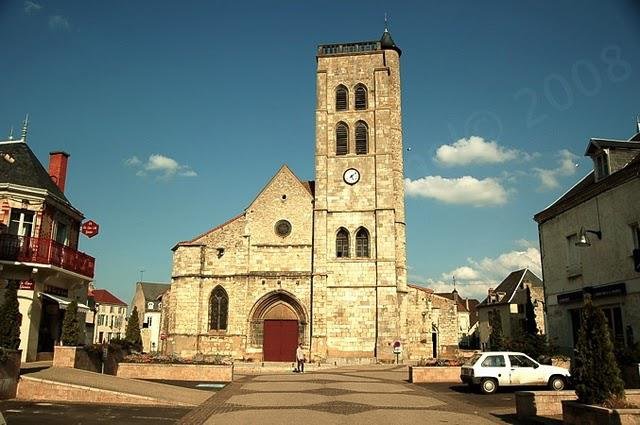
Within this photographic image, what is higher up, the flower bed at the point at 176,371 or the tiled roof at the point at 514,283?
the tiled roof at the point at 514,283

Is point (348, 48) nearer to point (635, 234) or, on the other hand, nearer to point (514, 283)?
point (635, 234)

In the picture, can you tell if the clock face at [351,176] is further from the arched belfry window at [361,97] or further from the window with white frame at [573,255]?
the window with white frame at [573,255]

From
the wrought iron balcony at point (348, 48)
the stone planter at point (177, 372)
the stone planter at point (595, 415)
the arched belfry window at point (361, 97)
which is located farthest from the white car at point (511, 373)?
the wrought iron balcony at point (348, 48)

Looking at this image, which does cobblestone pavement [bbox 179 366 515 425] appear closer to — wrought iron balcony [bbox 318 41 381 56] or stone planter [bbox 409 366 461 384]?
stone planter [bbox 409 366 461 384]

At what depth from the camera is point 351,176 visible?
3512 cm

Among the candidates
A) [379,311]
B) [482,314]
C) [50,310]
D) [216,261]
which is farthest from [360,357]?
[482,314]

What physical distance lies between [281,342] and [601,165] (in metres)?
21.4

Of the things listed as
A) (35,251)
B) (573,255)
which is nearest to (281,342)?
(35,251)

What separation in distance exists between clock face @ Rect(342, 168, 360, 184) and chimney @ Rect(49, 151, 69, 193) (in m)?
16.7

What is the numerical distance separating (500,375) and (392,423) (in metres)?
7.32

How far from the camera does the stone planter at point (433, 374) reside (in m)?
20.9

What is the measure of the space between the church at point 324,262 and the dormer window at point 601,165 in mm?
14743

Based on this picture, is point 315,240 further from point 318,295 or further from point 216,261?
point 216,261

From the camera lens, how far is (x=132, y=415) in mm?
12258
